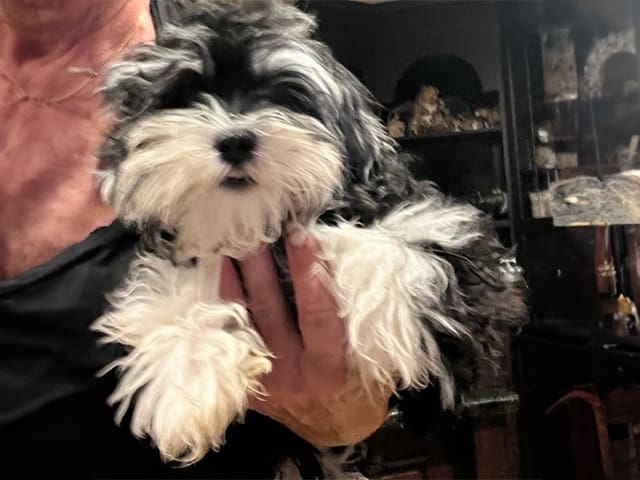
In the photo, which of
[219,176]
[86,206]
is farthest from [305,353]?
[86,206]

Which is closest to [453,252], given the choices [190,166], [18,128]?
[190,166]

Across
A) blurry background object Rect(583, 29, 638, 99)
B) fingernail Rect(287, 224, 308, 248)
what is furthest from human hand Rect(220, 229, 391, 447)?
blurry background object Rect(583, 29, 638, 99)

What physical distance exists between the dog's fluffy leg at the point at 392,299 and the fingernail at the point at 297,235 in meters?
0.02

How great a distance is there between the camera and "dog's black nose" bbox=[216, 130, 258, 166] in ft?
2.85

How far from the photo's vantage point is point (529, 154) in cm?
323

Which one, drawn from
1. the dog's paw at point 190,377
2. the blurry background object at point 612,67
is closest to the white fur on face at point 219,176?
the dog's paw at point 190,377

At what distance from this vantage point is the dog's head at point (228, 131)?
2.93 feet

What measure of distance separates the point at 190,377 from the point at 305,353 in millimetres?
145

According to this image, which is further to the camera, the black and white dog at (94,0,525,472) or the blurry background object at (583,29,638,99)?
the blurry background object at (583,29,638,99)

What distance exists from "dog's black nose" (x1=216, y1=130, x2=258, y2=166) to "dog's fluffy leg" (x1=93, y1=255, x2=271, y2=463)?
6.8 inches

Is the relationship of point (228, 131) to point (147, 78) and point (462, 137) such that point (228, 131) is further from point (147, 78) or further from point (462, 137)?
point (462, 137)

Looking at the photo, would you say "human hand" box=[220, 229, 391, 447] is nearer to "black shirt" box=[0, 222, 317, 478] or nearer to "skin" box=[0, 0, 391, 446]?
"skin" box=[0, 0, 391, 446]

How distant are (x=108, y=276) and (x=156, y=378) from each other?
0.17 m

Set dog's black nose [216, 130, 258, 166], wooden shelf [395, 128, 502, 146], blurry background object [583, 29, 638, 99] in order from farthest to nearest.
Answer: wooden shelf [395, 128, 502, 146] < blurry background object [583, 29, 638, 99] < dog's black nose [216, 130, 258, 166]
